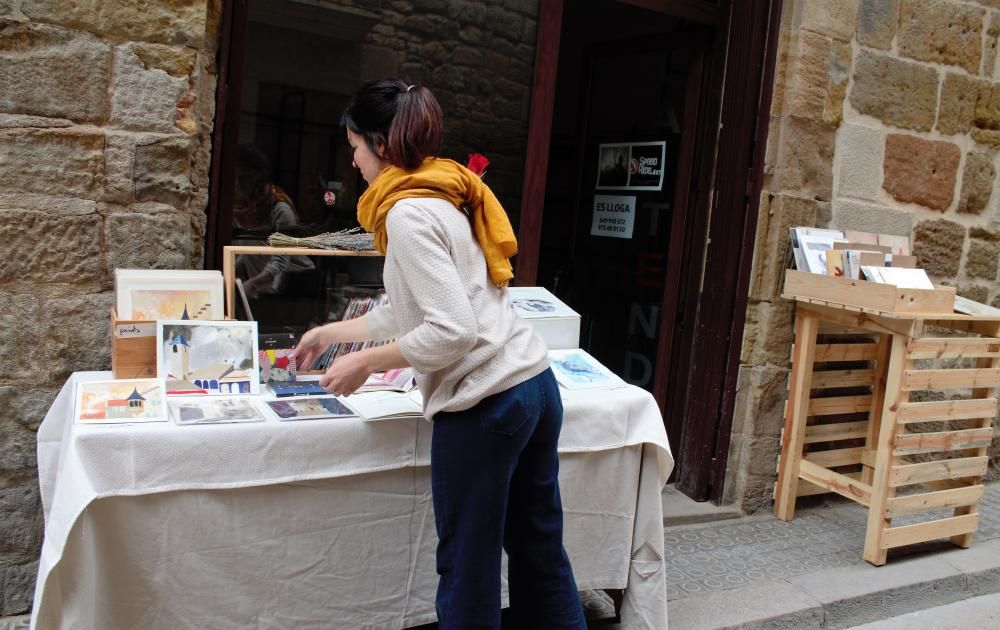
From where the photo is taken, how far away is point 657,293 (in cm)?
482

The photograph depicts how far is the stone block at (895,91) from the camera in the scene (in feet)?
14.6

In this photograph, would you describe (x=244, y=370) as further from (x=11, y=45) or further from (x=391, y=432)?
(x=11, y=45)

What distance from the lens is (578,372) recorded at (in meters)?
3.16

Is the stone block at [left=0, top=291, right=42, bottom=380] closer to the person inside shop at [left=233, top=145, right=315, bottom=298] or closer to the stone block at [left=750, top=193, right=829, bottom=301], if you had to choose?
the person inside shop at [left=233, top=145, right=315, bottom=298]

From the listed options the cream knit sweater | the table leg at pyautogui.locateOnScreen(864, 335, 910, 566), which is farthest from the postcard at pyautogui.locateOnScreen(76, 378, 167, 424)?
the table leg at pyautogui.locateOnScreen(864, 335, 910, 566)

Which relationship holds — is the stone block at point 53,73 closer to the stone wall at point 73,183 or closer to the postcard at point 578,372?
the stone wall at point 73,183

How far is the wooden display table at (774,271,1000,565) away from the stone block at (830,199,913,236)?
493 mm

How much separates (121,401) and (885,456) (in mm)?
3061

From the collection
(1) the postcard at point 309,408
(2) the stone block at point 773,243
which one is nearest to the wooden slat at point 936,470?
(2) the stone block at point 773,243

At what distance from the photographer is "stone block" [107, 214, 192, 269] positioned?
2883 millimetres

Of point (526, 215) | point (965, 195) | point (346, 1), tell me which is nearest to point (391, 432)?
point (526, 215)

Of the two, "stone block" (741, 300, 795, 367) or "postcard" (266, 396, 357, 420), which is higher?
"stone block" (741, 300, 795, 367)

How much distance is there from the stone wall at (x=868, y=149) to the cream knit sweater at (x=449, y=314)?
7.47 feet

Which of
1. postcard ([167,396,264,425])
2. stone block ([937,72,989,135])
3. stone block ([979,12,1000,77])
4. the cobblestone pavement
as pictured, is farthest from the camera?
stone block ([979,12,1000,77])
